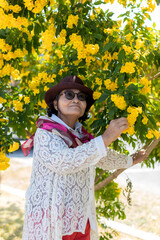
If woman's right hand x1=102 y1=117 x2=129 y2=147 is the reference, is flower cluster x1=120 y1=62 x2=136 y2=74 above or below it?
above

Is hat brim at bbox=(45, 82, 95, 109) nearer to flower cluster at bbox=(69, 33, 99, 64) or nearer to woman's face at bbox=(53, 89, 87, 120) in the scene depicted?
woman's face at bbox=(53, 89, 87, 120)

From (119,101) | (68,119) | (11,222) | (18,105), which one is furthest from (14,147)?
(11,222)

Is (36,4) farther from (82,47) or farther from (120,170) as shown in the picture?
(120,170)

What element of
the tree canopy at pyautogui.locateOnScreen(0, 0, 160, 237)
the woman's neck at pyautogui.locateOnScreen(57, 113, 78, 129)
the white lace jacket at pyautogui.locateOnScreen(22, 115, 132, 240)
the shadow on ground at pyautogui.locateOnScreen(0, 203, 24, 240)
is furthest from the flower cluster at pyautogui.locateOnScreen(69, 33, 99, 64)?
the shadow on ground at pyautogui.locateOnScreen(0, 203, 24, 240)

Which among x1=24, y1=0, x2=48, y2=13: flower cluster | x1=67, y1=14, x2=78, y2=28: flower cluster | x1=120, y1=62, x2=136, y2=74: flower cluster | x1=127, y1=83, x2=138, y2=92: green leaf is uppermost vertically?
x1=24, y1=0, x2=48, y2=13: flower cluster

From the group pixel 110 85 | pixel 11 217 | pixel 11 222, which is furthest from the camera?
pixel 11 217

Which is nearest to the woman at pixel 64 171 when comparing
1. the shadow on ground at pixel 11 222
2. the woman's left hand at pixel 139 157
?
the woman's left hand at pixel 139 157

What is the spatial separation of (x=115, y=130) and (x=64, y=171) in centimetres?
35

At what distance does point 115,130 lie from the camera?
5.33 ft

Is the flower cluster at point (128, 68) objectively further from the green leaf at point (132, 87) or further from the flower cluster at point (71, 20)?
the flower cluster at point (71, 20)

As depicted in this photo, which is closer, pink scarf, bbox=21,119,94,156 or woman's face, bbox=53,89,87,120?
pink scarf, bbox=21,119,94,156

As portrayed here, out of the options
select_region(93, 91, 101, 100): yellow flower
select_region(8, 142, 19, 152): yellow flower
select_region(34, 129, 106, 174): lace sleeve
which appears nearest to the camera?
select_region(34, 129, 106, 174): lace sleeve

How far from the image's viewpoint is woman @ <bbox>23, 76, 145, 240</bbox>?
1617 millimetres

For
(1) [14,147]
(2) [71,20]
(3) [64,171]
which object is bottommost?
(3) [64,171]
